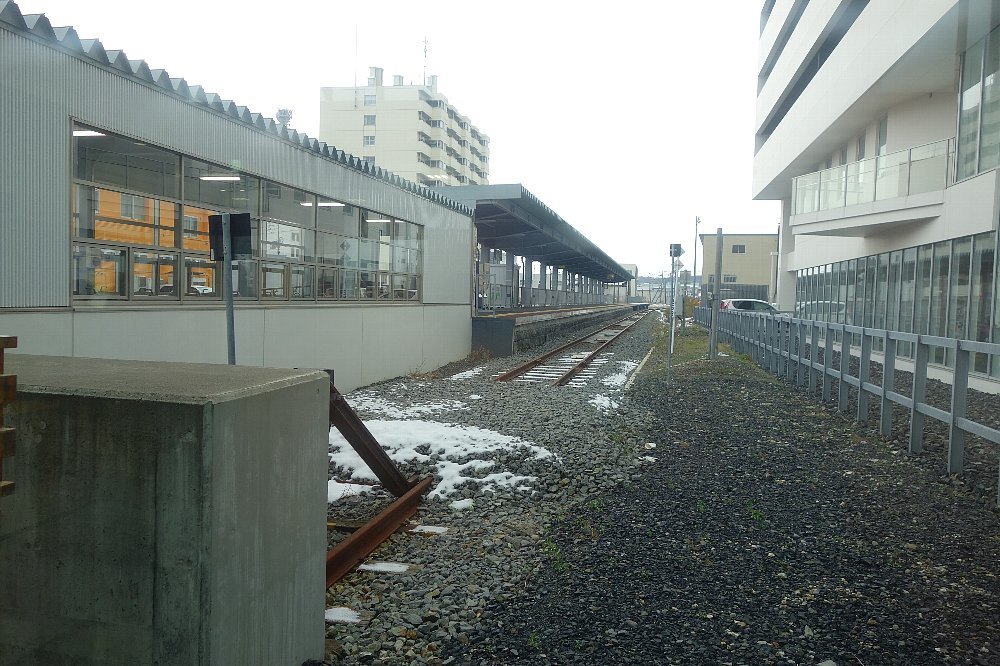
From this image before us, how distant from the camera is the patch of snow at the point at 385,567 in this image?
4.89m

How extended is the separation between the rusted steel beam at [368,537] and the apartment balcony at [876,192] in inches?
641

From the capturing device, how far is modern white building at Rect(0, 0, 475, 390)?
7.05 meters

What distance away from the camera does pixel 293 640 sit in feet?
10.9

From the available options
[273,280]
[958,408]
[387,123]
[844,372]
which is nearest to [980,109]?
[844,372]

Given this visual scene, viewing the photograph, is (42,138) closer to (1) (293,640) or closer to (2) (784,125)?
(1) (293,640)

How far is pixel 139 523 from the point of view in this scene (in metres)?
2.71

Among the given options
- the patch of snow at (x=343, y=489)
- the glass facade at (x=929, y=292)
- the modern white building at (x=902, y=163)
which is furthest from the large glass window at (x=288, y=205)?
the modern white building at (x=902, y=163)

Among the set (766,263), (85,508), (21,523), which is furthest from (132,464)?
(766,263)

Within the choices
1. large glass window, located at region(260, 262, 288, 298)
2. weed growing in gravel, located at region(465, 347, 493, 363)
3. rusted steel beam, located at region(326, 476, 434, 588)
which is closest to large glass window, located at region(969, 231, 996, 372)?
weed growing in gravel, located at region(465, 347, 493, 363)

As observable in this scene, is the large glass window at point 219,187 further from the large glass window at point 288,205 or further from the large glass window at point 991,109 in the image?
the large glass window at point 991,109

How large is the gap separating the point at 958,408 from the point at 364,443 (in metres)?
5.63

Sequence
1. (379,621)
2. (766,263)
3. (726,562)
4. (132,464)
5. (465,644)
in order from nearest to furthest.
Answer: (132,464)
(465,644)
(379,621)
(726,562)
(766,263)

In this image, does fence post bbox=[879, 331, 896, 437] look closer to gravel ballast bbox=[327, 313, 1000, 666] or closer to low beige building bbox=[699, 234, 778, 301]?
gravel ballast bbox=[327, 313, 1000, 666]

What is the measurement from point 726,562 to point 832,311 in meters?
23.6
